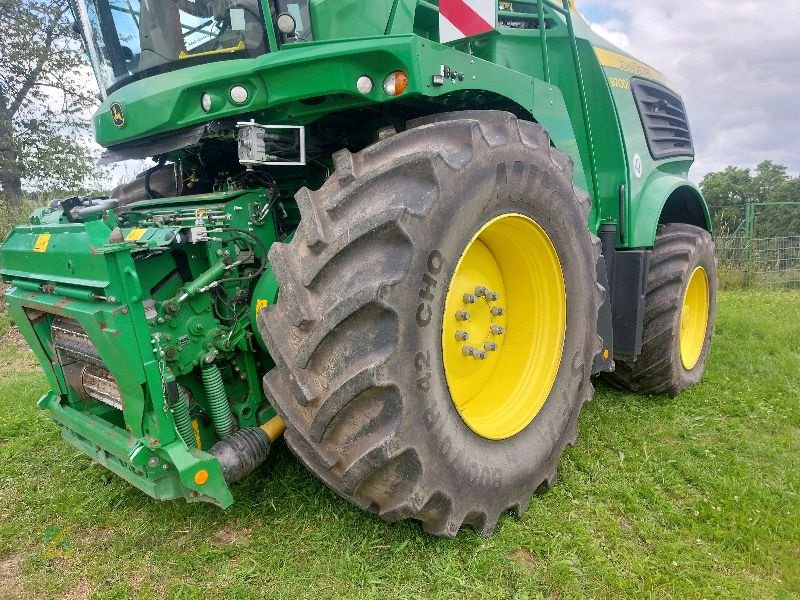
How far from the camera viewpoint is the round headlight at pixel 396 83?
2051 mm

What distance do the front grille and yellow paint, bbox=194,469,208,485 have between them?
11.8 ft

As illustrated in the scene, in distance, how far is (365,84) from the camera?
2062 mm

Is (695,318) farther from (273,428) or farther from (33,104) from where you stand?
(33,104)

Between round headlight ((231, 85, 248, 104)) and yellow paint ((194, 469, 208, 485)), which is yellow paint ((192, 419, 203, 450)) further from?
round headlight ((231, 85, 248, 104))

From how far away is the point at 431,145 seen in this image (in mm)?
2094

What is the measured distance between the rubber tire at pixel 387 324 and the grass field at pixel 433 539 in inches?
10.5

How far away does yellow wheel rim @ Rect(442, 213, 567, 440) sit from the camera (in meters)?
2.52

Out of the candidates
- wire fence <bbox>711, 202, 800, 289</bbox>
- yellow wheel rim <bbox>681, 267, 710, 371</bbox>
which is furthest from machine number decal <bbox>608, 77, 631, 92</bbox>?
wire fence <bbox>711, 202, 800, 289</bbox>

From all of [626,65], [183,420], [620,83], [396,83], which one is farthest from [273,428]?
[626,65]

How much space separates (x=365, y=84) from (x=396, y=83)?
11 centimetres

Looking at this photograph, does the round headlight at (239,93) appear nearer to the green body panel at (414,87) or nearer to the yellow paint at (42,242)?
the green body panel at (414,87)

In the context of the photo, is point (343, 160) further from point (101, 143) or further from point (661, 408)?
point (661, 408)

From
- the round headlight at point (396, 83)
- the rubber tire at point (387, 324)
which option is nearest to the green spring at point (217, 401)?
the rubber tire at point (387, 324)

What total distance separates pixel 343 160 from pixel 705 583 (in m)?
2.12
